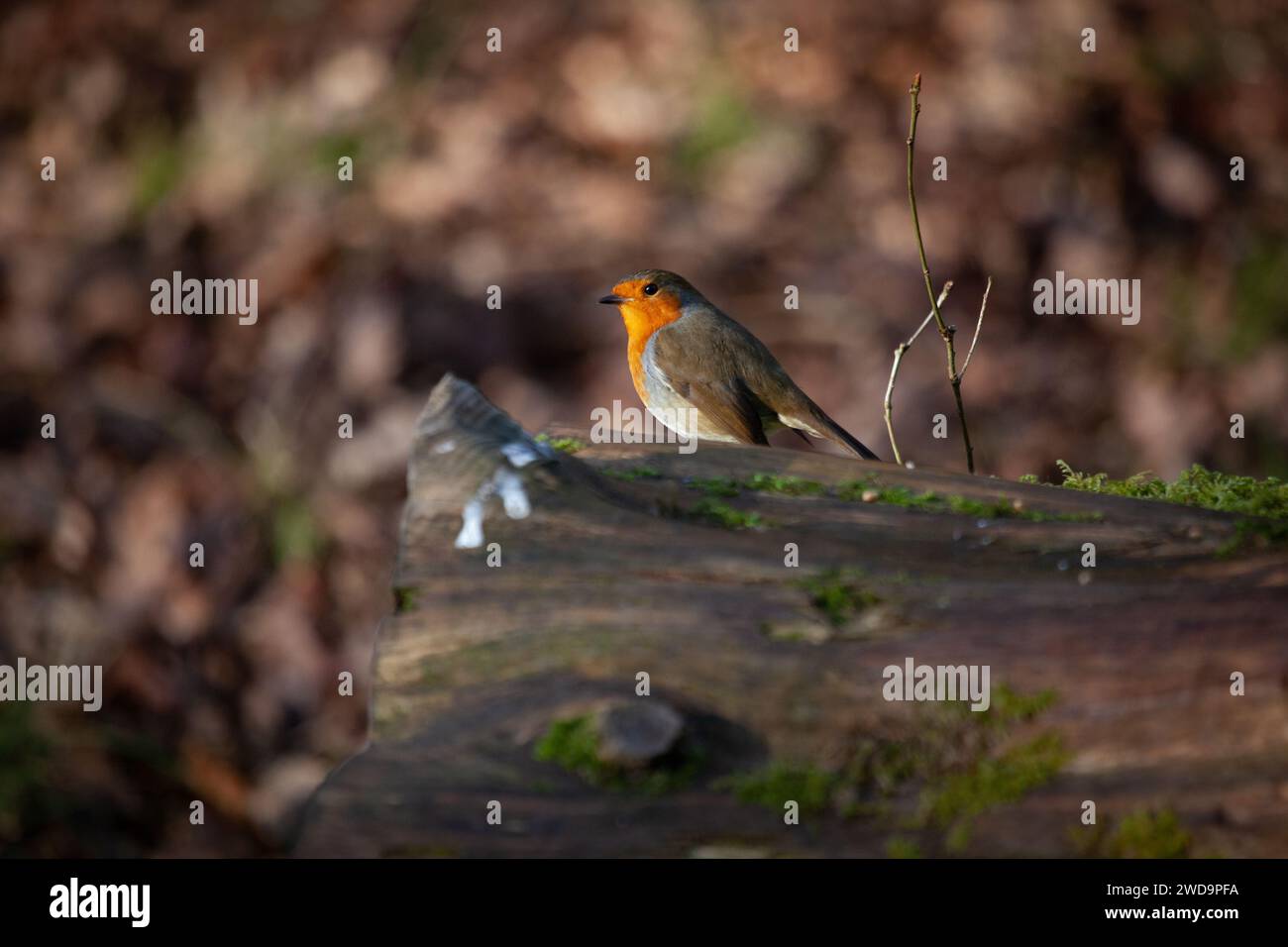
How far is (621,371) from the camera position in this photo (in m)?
6.41

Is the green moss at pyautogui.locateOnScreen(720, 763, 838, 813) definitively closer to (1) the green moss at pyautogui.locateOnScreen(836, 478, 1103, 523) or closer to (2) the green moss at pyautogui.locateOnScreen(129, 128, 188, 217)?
(1) the green moss at pyautogui.locateOnScreen(836, 478, 1103, 523)

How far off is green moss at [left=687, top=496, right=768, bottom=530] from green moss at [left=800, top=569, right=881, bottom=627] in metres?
0.20

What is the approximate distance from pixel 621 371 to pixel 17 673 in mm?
3103

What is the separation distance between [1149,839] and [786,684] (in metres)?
0.60

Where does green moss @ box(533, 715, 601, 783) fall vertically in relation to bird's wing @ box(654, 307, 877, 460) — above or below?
below

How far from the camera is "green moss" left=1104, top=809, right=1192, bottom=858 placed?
6.47ft

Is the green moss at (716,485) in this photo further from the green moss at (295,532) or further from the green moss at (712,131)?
the green moss at (712,131)

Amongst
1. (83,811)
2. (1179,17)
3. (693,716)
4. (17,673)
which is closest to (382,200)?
(17,673)

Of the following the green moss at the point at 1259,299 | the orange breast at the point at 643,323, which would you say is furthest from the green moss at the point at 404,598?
the green moss at the point at 1259,299

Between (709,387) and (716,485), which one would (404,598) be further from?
(709,387)

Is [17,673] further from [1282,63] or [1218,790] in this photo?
[1282,63]

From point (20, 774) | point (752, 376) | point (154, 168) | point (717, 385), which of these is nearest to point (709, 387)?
point (717, 385)

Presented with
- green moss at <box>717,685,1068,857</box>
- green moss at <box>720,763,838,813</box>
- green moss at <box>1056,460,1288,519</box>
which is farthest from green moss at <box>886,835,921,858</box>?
green moss at <box>1056,460,1288,519</box>

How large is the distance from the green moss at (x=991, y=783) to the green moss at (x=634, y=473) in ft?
2.87
